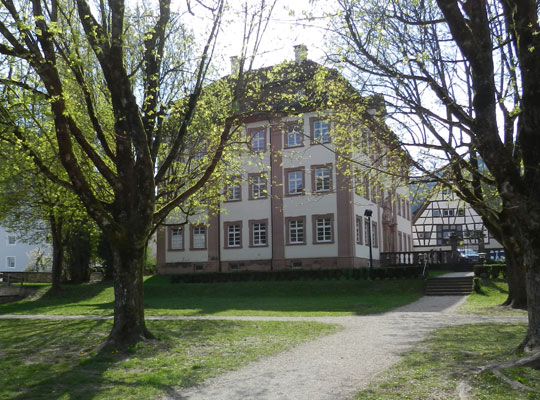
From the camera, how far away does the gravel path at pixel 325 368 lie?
7102 millimetres

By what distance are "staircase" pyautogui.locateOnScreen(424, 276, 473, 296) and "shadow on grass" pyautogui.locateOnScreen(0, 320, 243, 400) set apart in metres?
14.9

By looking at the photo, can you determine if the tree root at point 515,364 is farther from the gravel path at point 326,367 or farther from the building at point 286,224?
the building at point 286,224

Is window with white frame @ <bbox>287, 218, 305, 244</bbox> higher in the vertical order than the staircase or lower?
higher

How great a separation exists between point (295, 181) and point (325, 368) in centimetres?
3158

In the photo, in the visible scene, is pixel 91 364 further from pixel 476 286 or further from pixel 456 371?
pixel 476 286

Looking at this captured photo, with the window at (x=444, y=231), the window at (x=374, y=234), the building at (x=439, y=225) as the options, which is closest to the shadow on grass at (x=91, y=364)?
the window at (x=374, y=234)

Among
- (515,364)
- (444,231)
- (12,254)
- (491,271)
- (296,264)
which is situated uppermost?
(444,231)

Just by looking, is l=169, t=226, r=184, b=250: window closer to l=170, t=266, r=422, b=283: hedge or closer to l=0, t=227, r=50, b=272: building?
l=170, t=266, r=422, b=283: hedge

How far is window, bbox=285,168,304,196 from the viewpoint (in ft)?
130

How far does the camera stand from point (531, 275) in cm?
840

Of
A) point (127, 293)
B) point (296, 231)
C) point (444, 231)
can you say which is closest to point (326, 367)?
point (127, 293)

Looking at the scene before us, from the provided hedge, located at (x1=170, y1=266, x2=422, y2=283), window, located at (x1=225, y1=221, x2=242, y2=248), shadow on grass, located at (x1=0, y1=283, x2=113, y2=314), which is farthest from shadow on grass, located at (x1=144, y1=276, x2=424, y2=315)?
window, located at (x1=225, y1=221, x2=242, y2=248)

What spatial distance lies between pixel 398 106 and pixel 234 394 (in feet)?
33.2

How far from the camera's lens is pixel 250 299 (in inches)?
1086
